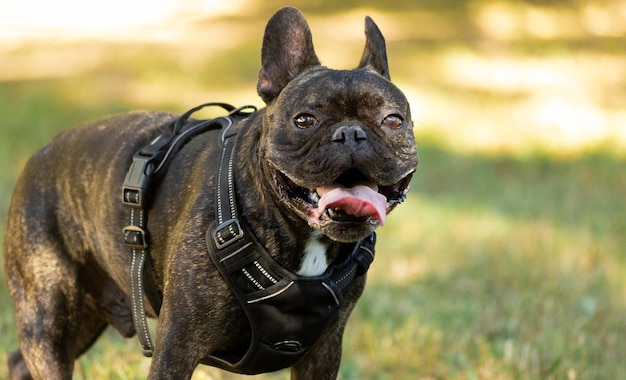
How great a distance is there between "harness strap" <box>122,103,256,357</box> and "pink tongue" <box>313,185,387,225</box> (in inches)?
35.8

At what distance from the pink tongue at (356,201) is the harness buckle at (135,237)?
37.8 inches

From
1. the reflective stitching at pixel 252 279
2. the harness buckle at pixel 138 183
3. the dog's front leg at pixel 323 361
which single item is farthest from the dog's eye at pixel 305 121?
the dog's front leg at pixel 323 361

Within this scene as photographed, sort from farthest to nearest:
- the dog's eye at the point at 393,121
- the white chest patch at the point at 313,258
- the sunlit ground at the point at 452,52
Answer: the sunlit ground at the point at 452,52 → the white chest patch at the point at 313,258 → the dog's eye at the point at 393,121

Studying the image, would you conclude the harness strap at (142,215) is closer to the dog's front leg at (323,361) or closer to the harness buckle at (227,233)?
the harness buckle at (227,233)

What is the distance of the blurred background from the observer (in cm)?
612

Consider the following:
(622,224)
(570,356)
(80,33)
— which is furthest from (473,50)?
(570,356)

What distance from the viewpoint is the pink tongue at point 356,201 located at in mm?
3547

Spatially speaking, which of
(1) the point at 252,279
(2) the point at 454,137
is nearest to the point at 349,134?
(1) the point at 252,279

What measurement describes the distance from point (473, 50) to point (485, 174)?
7.85 metres

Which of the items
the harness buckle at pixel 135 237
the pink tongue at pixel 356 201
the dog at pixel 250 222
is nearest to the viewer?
the pink tongue at pixel 356 201

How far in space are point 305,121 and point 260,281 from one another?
0.63m

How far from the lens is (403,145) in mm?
3818

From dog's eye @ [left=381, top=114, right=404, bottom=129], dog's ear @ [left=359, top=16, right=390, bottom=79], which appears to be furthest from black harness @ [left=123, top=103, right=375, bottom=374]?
dog's ear @ [left=359, top=16, right=390, bottom=79]

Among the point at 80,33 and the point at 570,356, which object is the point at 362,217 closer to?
the point at 570,356
